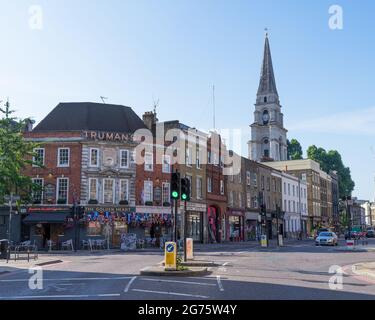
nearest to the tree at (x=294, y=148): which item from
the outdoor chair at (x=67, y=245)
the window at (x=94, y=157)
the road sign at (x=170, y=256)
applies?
the window at (x=94, y=157)

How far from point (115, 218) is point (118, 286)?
29111mm

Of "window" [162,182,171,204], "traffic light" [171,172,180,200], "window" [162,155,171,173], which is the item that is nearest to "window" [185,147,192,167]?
"window" [162,155,171,173]

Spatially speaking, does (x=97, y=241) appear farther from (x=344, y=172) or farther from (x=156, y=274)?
(x=344, y=172)

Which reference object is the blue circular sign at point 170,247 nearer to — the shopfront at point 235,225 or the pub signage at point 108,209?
the pub signage at point 108,209

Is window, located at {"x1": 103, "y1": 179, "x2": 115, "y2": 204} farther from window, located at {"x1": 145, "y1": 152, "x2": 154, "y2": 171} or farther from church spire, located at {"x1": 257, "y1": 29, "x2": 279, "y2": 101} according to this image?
church spire, located at {"x1": 257, "y1": 29, "x2": 279, "y2": 101}

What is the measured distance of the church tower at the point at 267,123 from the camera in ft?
326

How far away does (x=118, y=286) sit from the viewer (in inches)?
569

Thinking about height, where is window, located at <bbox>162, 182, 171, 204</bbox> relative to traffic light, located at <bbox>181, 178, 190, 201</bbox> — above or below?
above

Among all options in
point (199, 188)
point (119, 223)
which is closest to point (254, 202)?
point (199, 188)

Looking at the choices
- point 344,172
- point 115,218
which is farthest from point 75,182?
point 344,172

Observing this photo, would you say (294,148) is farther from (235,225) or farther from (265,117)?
(235,225)

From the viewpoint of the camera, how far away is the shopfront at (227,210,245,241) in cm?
5647

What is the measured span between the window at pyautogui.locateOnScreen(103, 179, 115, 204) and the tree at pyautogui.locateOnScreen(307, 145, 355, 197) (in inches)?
2682

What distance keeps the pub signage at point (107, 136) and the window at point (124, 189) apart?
3842 mm
